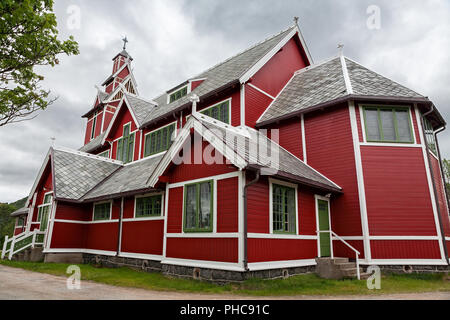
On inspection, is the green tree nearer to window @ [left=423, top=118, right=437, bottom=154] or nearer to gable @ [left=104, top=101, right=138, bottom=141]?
gable @ [left=104, top=101, right=138, bottom=141]

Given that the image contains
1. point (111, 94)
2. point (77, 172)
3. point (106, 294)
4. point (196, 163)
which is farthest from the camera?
point (111, 94)

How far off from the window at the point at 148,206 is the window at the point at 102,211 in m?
2.84

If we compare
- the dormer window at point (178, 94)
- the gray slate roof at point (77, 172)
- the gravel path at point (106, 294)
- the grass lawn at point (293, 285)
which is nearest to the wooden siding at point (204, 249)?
the grass lawn at point (293, 285)

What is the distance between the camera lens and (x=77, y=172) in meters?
18.0

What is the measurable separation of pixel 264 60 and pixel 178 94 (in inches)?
256

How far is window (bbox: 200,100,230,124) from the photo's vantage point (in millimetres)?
14621

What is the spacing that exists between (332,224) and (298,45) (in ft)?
38.8

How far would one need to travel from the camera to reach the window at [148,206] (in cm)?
1268

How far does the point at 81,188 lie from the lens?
1705cm

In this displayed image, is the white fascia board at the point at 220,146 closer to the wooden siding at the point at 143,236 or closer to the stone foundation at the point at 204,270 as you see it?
the stone foundation at the point at 204,270

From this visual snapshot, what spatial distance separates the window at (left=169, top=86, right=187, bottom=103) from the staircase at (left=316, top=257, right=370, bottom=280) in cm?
1301

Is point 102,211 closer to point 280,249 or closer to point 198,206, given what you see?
point 198,206

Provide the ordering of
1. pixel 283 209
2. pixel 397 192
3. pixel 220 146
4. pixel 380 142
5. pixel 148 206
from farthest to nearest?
1. pixel 148 206
2. pixel 380 142
3. pixel 397 192
4. pixel 283 209
5. pixel 220 146

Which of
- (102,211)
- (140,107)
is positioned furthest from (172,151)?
(140,107)
